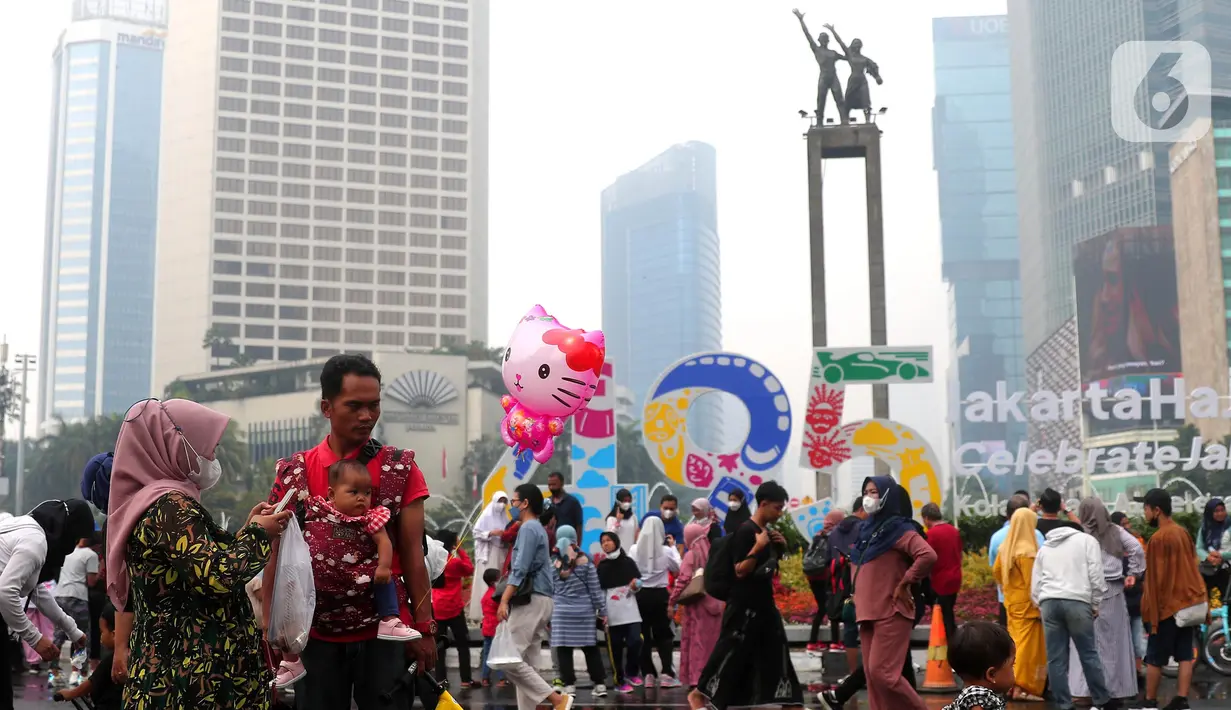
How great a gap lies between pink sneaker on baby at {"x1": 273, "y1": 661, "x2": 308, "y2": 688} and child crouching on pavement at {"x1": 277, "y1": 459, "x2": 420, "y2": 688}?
75mm

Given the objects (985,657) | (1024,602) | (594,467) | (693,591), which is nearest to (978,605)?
(594,467)

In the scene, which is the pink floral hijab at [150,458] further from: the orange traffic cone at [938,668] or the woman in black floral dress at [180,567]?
the orange traffic cone at [938,668]

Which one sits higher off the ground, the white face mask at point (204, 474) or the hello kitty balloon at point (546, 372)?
the hello kitty balloon at point (546, 372)

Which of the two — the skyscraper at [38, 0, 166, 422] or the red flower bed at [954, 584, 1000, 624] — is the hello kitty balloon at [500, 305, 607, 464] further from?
the skyscraper at [38, 0, 166, 422]

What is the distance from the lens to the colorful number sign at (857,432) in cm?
1909

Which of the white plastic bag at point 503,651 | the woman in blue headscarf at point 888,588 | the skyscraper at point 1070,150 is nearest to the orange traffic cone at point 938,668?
the woman in blue headscarf at point 888,588

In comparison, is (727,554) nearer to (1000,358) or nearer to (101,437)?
(101,437)

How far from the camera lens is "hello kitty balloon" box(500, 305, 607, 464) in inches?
464

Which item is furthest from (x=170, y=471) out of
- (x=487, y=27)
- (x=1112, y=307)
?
(x=487, y=27)

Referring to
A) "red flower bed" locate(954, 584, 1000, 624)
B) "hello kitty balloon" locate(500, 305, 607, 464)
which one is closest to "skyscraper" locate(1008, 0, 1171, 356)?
"red flower bed" locate(954, 584, 1000, 624)

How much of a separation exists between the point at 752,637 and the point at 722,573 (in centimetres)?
43

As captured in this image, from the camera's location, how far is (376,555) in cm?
445

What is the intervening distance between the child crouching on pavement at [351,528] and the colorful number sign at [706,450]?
1369cm

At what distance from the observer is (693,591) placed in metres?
9.41
